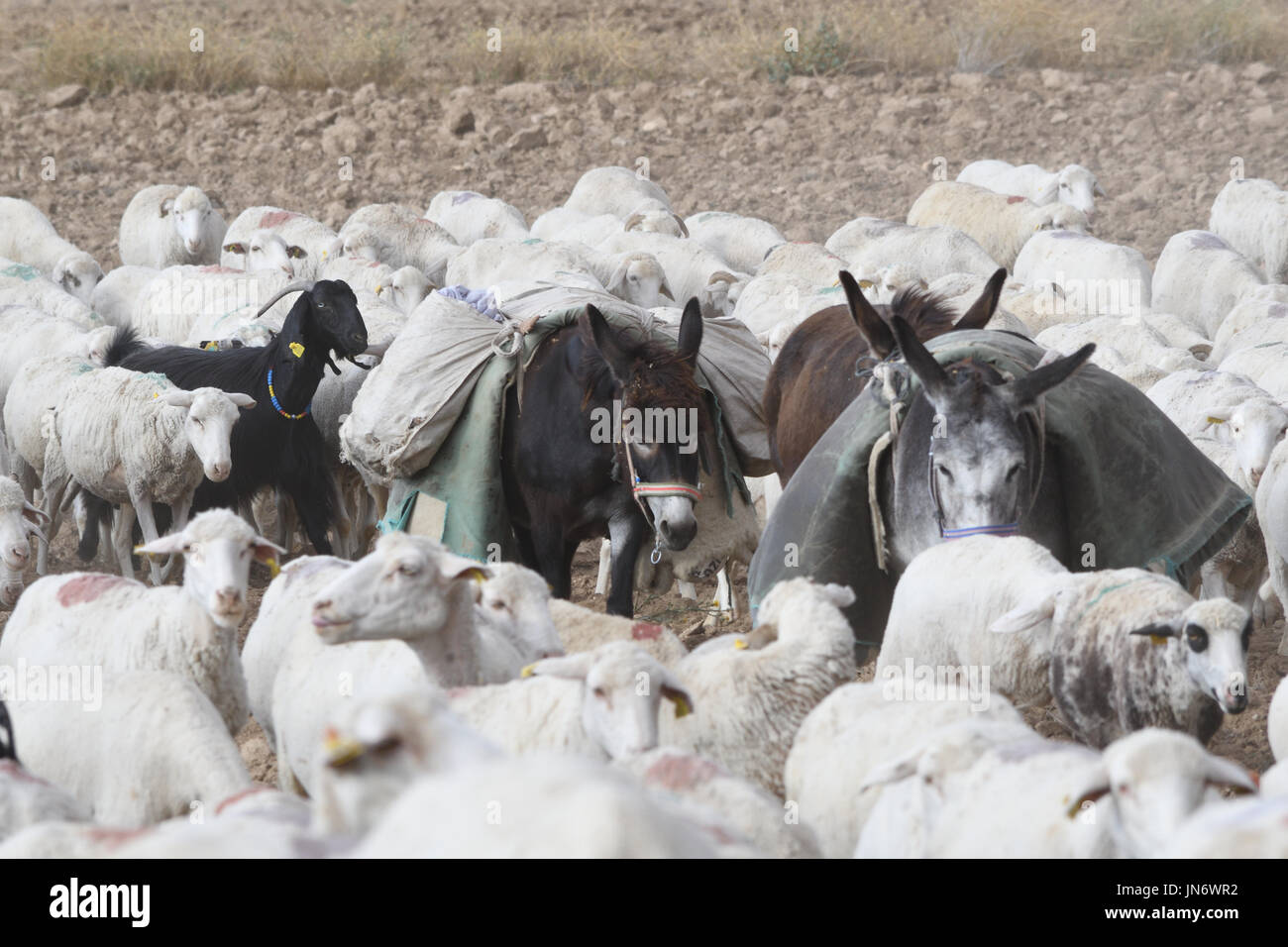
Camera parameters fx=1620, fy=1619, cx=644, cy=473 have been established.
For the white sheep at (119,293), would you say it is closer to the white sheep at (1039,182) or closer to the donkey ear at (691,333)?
the donkey ear at (691,333)

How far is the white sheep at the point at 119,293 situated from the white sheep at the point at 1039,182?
23.9 feet

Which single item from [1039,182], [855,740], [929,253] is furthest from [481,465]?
[1039,182]

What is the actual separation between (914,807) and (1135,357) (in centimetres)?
629

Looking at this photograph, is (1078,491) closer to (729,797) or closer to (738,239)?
(729,797)

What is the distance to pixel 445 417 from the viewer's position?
6430 mm

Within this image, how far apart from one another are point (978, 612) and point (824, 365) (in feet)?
5.74

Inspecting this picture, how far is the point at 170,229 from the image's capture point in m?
13.6

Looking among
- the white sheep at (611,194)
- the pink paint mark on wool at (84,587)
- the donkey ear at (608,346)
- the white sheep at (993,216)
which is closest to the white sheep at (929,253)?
the white sheep at (993,216)

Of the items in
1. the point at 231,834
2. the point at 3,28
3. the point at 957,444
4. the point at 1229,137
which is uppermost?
the point at 3,28

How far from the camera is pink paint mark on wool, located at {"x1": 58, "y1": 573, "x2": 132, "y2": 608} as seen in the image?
17.9ft

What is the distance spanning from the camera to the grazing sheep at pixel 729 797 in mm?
3215

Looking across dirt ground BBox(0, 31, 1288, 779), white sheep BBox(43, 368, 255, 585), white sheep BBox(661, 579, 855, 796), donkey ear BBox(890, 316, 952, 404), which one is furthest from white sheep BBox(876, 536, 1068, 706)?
dirt ground BBox(0, 31, 1288, 779)
